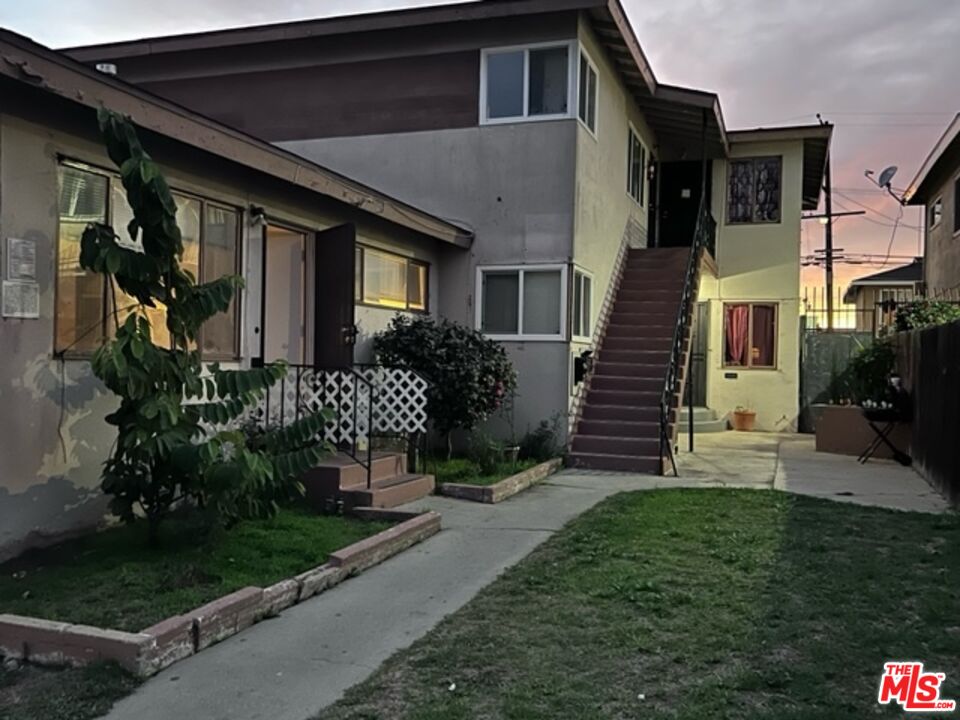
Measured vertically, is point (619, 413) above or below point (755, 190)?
below

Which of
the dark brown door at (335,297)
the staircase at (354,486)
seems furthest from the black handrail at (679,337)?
the dark brown door at (335,297)

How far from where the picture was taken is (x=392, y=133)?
12.5m

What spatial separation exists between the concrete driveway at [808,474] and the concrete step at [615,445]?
547 millimetres

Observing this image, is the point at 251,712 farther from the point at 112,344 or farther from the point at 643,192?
the point at 643,192

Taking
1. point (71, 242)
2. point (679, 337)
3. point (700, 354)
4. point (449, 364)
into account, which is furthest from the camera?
point (700, 354)

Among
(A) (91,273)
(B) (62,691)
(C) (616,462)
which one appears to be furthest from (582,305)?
(B) (62,691)

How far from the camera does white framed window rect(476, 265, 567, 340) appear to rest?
11805 mm

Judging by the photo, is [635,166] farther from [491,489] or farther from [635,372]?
[491,489]

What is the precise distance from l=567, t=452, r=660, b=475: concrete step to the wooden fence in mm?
3302

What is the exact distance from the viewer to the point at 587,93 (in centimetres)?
1216

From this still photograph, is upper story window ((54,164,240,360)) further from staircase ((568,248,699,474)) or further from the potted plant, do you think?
the potted plant

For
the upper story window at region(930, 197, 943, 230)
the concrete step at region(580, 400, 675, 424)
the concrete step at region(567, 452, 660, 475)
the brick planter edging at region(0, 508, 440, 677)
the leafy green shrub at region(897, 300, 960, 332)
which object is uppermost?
the upper story window at region(930, 197, 943, 230)

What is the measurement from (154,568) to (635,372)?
8.78 metres

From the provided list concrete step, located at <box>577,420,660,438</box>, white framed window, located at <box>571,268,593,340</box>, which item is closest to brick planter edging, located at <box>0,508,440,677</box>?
concrete step, located at <box>577,420,660,438</box>
